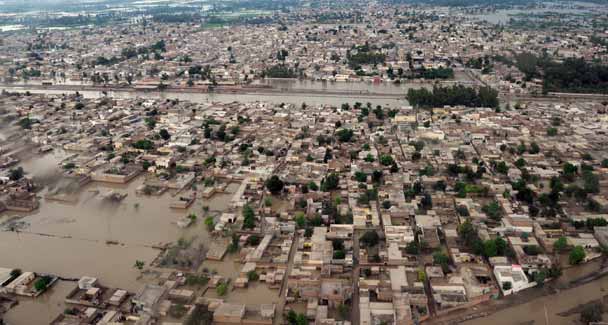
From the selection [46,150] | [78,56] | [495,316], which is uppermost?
[78,56]

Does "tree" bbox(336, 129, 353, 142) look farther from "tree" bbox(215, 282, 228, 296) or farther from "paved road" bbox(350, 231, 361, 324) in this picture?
"tree" bbox(215, 282, 228, 296)

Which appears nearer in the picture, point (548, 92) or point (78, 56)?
point (548, 92)

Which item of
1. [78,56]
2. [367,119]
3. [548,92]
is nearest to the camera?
[367,119]

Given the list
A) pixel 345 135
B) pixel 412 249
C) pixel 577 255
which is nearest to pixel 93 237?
pixel 412 249

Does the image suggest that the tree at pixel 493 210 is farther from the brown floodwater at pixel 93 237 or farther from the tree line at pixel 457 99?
the tree line at pixel 457 99

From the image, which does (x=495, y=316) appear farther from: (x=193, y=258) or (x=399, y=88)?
(x=399, y=88)

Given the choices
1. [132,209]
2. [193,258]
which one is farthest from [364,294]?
[132,209]

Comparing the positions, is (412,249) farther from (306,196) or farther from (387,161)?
(387,161)
